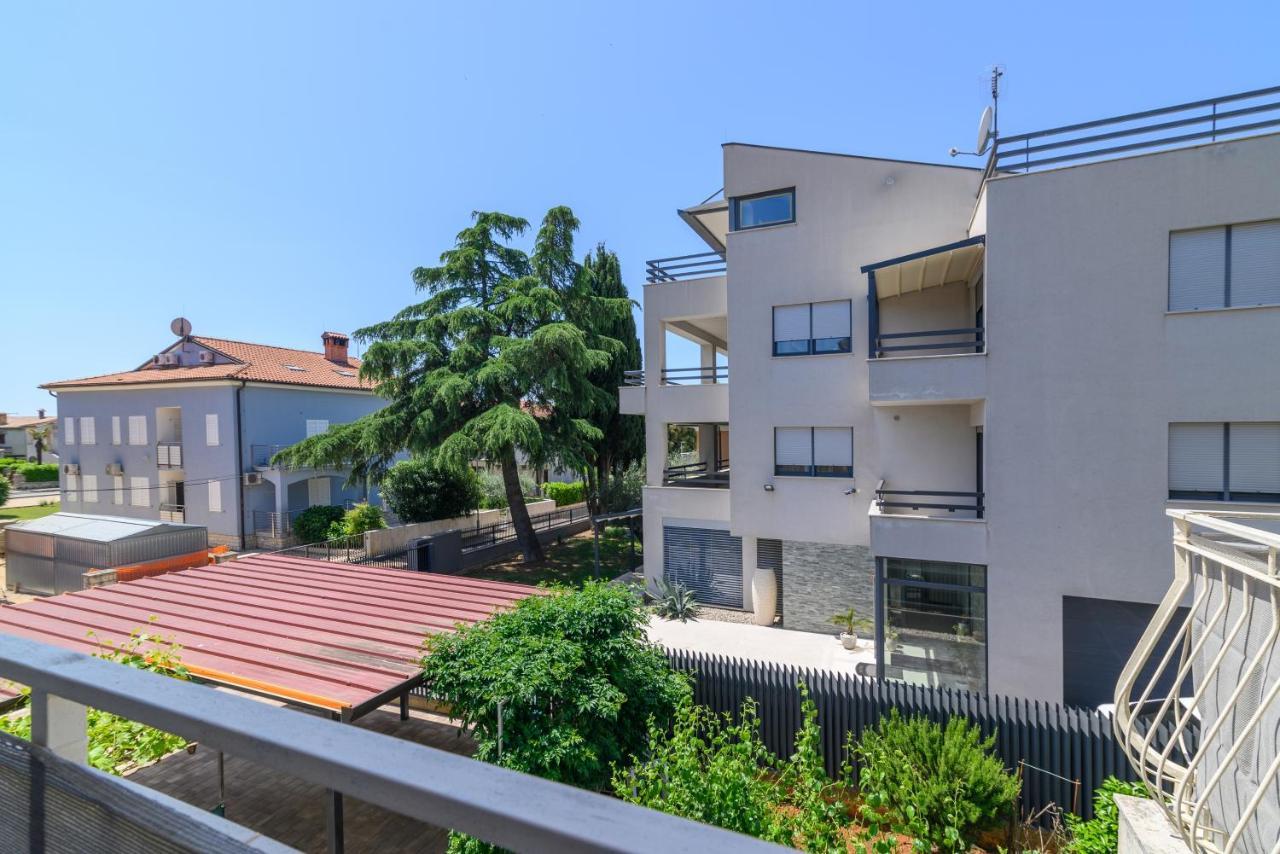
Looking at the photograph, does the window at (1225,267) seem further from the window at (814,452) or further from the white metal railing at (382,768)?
the white metal railing at (382,768)

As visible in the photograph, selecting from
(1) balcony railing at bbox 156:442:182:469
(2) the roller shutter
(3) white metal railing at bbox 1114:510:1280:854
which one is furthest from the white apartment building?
(1) balcony railing at bbox 156:442:182:469

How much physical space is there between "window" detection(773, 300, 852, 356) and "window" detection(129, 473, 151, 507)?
31366 millimetres

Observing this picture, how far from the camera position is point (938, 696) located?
8.34m

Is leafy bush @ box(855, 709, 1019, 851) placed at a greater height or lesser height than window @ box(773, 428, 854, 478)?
lesser

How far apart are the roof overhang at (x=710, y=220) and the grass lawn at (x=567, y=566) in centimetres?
1104

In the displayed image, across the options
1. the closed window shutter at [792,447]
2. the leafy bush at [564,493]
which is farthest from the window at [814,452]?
the leafy bush at [564,493]

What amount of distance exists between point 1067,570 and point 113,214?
2099cm

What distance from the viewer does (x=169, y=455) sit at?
28609 mm

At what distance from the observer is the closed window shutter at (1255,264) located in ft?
30.3

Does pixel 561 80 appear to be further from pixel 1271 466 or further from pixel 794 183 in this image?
pixel 1271 466

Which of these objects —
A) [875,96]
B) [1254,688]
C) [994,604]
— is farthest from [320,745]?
[875,96]

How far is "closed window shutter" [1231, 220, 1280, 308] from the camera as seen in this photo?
364 inches

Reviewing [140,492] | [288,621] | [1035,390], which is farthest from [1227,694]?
[140,492]

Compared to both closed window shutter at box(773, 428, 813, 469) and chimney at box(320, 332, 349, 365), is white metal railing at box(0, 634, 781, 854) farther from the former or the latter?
chimney at box(320, 332, 349, 365)
